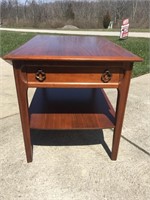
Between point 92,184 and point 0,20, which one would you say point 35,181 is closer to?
point 92,184

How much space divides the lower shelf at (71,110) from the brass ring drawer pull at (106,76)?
0.44 meters

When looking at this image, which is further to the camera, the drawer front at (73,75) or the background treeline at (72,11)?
the background treeline at (72,11)

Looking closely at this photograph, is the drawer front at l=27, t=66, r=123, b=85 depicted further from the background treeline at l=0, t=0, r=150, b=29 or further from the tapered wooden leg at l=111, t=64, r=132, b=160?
the background treeline at l=0, t=0, r=150, b=29

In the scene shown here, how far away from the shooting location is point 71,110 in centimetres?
222

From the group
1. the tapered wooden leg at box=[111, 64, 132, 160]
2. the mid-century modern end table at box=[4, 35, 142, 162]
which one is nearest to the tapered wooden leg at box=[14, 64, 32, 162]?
the mid-century modern end table at box=[4, 35, 142, 162]

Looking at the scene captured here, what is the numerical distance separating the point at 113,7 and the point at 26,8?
932 cm

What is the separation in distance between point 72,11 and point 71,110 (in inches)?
916

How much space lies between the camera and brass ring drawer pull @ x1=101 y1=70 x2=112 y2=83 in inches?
63.0

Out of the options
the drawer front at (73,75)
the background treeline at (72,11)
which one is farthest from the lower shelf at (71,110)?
the background treeline at (72,11)

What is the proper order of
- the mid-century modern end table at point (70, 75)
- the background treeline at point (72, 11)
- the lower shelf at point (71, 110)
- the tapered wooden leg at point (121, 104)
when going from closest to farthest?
the mid-century modern end table at point (70, 75)
the tapered wooden leg at point (121, 104)
the lower shelf at point (71, 110)
the background treeline at point (72, 11)

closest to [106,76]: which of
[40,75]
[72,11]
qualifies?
[40,75]

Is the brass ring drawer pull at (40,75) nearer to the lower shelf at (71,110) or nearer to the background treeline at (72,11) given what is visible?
the lower shelf at (71,110)

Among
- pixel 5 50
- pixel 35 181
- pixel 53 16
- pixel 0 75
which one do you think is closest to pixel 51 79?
pixel 35 181

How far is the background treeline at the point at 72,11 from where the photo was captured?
2328 cm
